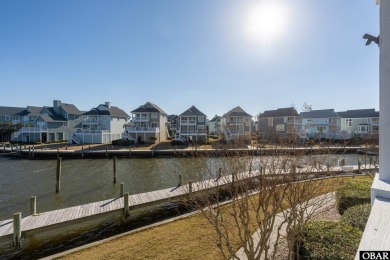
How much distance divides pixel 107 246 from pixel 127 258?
1.46 meters

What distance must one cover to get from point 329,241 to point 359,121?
6781cm

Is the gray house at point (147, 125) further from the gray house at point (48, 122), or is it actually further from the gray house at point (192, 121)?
the gray house at point (48, 122)

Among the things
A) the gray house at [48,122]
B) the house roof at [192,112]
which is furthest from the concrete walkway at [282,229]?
the gray house at [48,122]

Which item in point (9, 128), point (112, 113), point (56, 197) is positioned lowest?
point (56, 197)

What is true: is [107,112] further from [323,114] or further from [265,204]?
[323,114]

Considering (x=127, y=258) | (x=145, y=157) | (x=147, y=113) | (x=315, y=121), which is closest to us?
(x=127, y=258)

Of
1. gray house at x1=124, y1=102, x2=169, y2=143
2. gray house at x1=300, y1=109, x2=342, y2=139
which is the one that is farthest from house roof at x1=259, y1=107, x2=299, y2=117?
gray house at x1=124, y1=102, x2=169, y2=143

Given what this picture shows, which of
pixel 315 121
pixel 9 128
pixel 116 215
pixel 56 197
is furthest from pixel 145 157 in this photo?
pixel 315 121

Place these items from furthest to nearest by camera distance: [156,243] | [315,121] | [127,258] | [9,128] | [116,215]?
1. [315,121]
2. [9,128]
3. [116,215]
4. [156,243]
5. [127,258]

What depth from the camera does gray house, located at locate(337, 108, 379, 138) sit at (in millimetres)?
55844

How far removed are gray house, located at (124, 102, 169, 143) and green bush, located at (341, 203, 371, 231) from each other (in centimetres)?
4618

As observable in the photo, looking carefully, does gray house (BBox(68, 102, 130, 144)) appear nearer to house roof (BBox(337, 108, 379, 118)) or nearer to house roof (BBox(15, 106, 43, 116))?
house roof (BBox(15, 106, 43, 116))

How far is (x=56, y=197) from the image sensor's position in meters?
17.6

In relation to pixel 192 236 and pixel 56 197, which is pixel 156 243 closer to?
pixel 192 236
